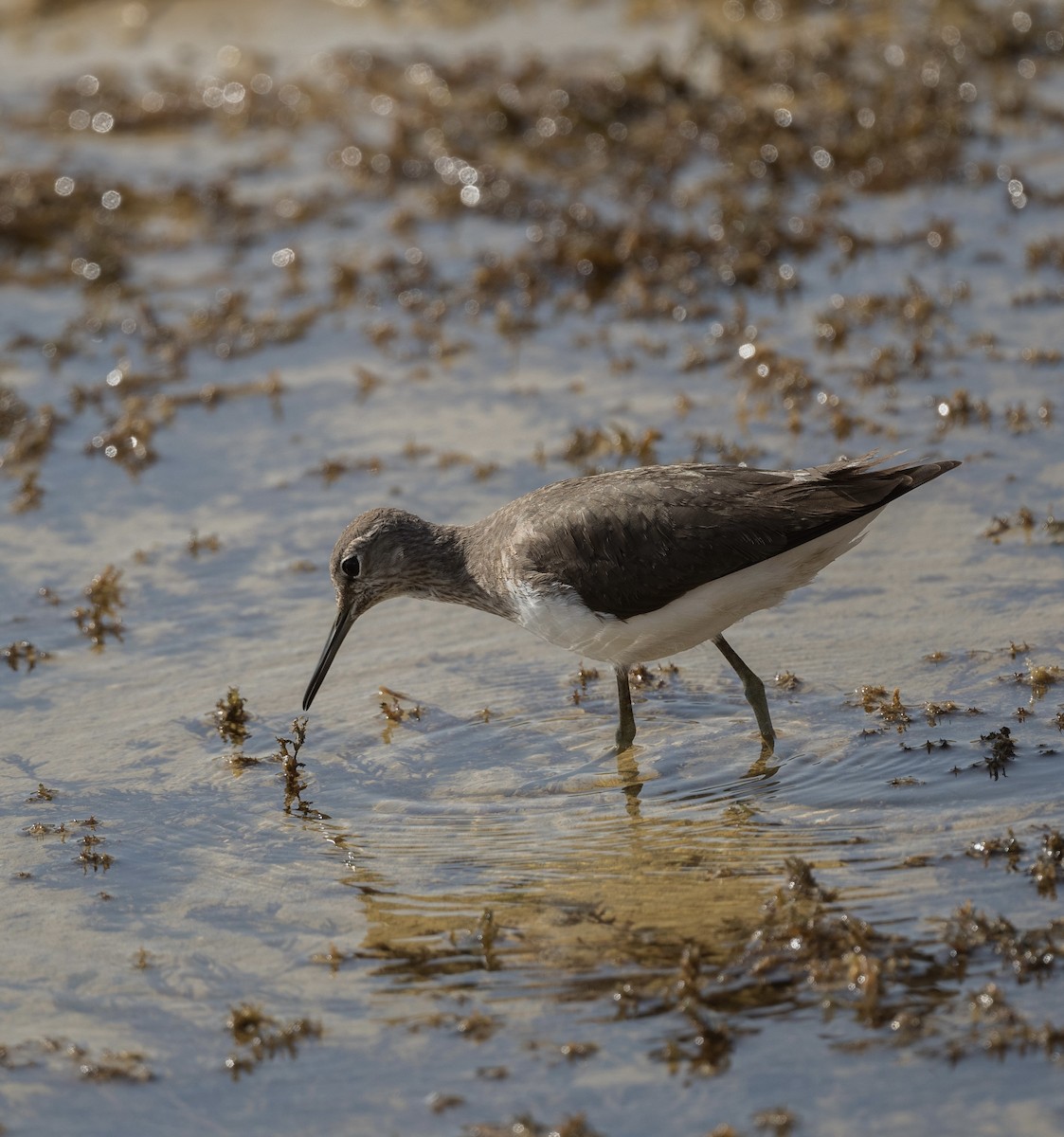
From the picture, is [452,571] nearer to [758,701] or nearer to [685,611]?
[685,611]

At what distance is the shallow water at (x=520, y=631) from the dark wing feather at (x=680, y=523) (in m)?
0.81

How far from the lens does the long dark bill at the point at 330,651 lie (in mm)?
7043

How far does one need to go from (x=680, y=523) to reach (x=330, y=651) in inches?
72.2

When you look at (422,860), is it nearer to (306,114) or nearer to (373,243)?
(373,243)

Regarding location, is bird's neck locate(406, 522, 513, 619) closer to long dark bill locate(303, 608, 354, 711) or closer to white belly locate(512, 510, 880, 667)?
long dark bill locate(303, 608, 354, 711)

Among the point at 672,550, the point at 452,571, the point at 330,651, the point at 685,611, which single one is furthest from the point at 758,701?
the point at 330,651

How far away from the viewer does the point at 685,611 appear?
253 inches

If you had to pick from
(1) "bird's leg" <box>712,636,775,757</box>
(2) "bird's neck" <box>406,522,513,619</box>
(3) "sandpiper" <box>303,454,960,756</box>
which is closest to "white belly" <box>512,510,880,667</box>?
(3) "sandpiper" <box>303,454,960,756</box>

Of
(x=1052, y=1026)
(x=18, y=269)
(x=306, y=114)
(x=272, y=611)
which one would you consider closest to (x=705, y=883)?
(x=1052, y=1026)

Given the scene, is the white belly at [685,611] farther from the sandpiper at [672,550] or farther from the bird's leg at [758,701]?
the bird's leg at [758,701]

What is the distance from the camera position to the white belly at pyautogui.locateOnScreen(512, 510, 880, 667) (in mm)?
6371

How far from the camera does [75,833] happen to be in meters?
6.35

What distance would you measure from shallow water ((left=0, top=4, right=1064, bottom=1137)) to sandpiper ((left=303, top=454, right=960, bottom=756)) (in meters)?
0.57

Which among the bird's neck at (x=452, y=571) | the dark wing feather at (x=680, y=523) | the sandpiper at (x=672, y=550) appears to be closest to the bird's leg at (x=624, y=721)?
the sandpiper at (x=672, y=550)
